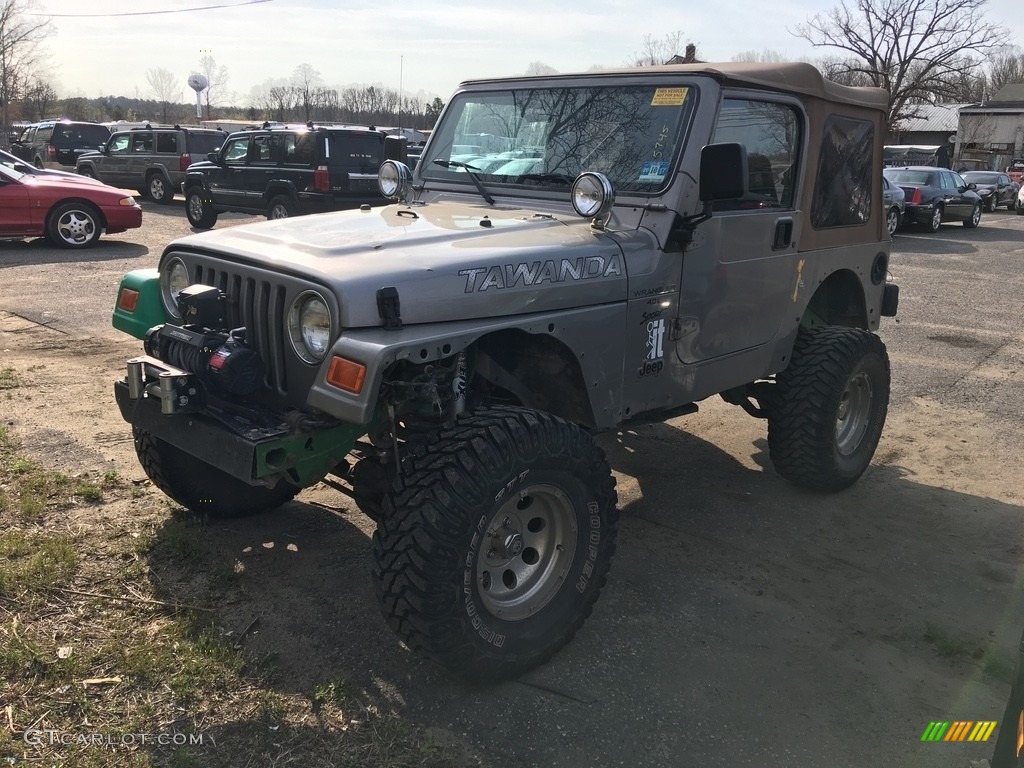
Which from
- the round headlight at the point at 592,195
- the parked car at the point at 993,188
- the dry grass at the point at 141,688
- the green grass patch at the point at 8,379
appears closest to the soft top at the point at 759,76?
the round headlight at the point at 592,195

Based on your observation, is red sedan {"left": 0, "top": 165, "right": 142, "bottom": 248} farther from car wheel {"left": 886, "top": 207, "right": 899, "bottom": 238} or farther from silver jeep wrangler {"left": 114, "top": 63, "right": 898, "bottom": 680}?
car wheel {"left": 886, "top": 207, "right": 899, "bottom": 238}

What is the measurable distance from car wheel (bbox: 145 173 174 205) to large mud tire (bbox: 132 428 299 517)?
17.7 meters

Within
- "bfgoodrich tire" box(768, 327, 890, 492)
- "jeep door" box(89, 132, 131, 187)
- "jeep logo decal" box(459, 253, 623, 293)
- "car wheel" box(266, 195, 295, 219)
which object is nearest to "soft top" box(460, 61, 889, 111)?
"jeep logo decal" box(459, 253, 623, 293)

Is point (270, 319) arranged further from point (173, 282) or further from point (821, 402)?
point (821, 402)

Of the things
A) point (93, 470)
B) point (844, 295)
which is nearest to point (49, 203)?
point (93, 470)

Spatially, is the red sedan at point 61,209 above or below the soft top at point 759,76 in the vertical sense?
below

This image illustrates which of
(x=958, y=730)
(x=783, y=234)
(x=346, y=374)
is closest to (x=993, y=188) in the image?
(x=783, y=234)

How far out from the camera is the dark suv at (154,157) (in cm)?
1973

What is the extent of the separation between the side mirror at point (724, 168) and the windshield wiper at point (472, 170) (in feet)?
3.67

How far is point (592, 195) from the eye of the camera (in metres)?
3.61

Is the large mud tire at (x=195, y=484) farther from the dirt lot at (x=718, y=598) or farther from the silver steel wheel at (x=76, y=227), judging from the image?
the silver steel wheel at (x=76, y=227)

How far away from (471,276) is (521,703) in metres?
1.52

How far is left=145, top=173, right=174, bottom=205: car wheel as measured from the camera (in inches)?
786

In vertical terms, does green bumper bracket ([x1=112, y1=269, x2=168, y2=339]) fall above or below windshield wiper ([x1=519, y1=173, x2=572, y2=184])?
below
